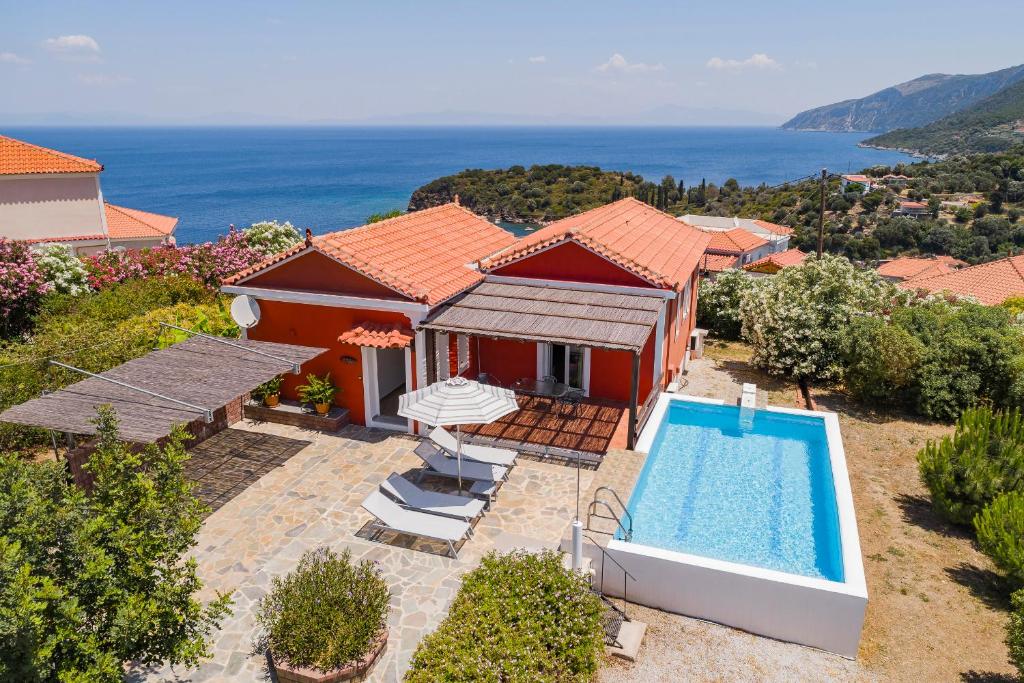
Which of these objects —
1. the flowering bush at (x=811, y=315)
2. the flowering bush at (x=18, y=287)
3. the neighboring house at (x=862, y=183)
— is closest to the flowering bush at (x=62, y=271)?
the flowering bush at (x=18, y=287)

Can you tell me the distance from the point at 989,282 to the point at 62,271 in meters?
41.6

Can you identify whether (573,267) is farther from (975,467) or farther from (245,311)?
(975,467)

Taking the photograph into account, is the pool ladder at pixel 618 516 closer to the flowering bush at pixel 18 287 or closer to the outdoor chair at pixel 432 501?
the outdoor chair at pixel 432 501

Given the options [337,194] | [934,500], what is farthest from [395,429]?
[337,194]

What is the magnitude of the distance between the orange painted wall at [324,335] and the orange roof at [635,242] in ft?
14.5

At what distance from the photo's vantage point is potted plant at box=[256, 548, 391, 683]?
27.9 ft

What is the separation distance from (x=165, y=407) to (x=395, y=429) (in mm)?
5799

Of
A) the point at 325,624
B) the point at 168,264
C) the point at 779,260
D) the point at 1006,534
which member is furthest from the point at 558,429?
the point at 779,260

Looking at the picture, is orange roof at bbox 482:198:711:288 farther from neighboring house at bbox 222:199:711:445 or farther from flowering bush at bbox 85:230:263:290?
flowering bush at bbox 85:230:263:290

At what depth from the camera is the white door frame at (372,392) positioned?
1603 centimetres

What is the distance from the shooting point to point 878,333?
1795 cm

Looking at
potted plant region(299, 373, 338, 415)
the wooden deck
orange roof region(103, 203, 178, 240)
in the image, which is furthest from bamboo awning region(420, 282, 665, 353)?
orange roof region(103, 203, 178, 240)

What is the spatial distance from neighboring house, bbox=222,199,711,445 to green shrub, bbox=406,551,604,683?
20.2 ft

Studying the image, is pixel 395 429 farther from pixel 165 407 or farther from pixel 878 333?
pixel 878 333
